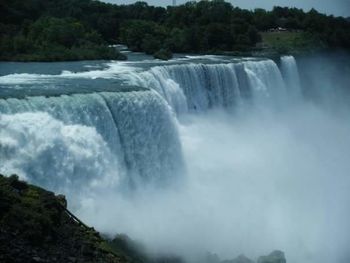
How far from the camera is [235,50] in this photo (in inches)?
1528

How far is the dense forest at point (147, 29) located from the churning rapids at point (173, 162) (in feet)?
16.8

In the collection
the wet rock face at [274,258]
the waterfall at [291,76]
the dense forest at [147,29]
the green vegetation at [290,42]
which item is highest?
the dense forest at [147,29]

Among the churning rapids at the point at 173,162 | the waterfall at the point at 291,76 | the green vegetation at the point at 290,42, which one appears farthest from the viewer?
the green vegetation at the point at 290,42

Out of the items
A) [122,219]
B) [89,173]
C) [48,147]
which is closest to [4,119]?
[48,147]

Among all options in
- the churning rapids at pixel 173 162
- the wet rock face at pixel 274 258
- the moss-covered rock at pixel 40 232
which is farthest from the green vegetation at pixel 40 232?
the wet rock face at pixel 274 258

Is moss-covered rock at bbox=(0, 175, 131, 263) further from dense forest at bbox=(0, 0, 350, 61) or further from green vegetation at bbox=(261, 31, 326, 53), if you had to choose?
green vegetation at bbox=(261, 31, 326, 53)

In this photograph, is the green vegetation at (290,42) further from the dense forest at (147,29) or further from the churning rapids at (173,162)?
the churning rapids at (173,162)

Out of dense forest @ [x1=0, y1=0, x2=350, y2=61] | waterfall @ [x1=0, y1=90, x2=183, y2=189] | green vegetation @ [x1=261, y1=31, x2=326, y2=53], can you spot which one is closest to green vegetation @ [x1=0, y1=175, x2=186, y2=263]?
waterfall @ [x1=0, y1=90, x2=183, y2=189]

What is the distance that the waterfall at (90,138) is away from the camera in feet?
43.6

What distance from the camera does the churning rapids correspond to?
13.9 m

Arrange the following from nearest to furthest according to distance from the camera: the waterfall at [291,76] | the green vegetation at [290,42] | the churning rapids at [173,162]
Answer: the churning rapids at [173,162], the waterfall at [291,76], the green vegetation at [290,42]

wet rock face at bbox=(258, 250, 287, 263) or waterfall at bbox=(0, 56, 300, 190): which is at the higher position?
waterfall at bbox=(0, 56, 300, 190)

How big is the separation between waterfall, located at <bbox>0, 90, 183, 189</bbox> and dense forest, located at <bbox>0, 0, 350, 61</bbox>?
1146 centimetres

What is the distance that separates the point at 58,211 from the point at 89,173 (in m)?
4.75
